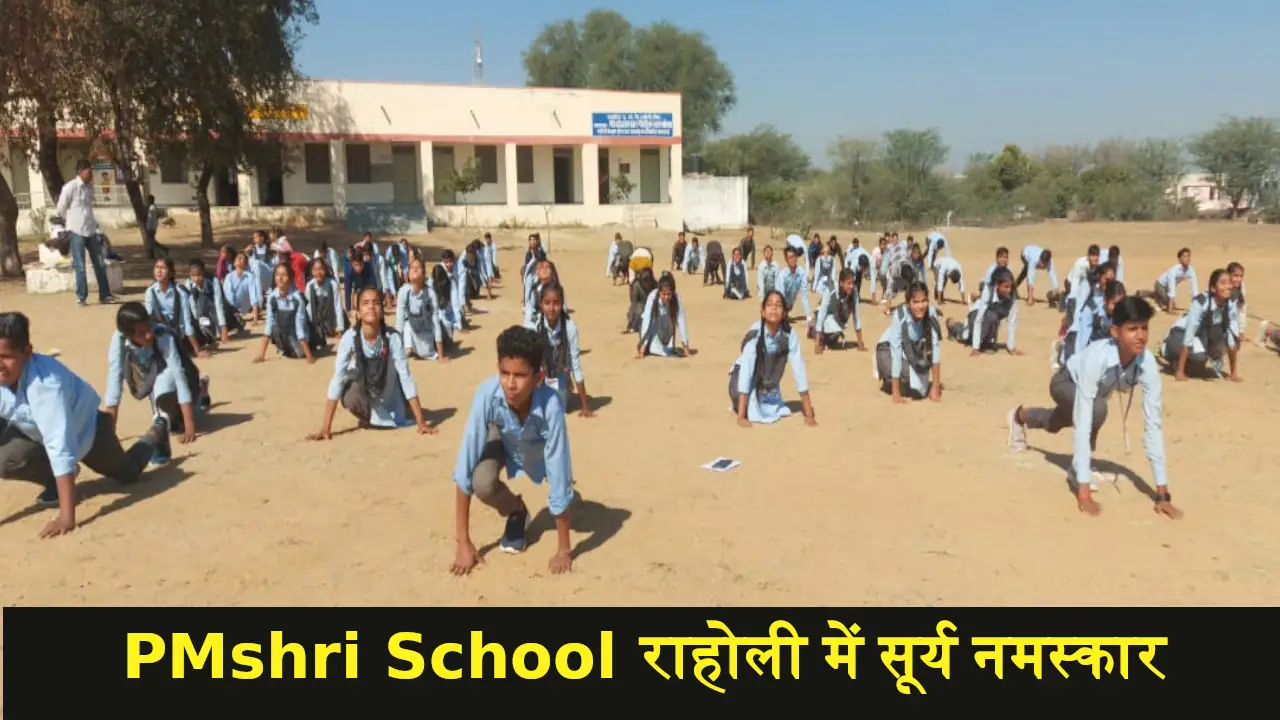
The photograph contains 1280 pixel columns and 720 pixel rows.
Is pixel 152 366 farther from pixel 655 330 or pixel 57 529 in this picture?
pixel 655 330

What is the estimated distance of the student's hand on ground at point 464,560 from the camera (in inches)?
184

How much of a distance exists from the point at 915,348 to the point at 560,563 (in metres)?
5.14

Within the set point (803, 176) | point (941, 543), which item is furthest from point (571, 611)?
point (803, 176)

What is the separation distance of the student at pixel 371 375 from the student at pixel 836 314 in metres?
5.98

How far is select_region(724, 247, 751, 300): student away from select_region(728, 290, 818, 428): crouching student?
417 inches

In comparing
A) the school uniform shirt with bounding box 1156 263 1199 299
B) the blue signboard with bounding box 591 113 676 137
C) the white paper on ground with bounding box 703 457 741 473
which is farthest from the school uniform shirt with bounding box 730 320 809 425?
the blue signboard with bounding box 591 113 676 137

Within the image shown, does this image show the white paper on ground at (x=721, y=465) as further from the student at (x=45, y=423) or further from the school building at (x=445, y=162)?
the school building at (x=445, y=162)

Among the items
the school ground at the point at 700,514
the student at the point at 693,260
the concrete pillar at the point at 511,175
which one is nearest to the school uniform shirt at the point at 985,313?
the school ground at the point at 700,514

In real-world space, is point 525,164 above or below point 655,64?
below

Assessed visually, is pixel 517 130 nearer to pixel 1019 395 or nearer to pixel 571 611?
pixel 1019 395

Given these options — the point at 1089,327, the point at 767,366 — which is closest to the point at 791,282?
the point at 1089,327

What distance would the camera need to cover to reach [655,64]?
6209 cm

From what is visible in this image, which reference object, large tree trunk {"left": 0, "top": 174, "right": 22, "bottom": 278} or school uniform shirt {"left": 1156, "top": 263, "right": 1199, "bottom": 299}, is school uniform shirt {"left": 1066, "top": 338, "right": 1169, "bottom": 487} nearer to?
school uniform shirt {"left": 1156, "top": 263, "right": 1199, "bottom": 299}

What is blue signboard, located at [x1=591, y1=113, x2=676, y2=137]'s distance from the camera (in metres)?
37.4
